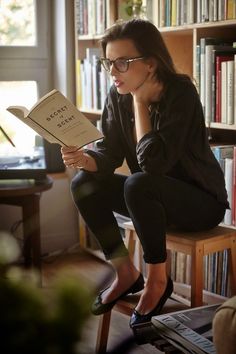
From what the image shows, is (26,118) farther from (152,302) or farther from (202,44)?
(202,44)

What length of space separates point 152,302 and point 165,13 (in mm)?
1191

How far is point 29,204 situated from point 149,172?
945 mm

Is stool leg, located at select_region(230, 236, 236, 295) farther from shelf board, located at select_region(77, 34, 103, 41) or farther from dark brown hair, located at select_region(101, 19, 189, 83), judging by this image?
shelf board, located at select_region(77, 34, 103, 41)

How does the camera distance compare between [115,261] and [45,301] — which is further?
[115,261]

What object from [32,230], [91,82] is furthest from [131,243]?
[91,82]

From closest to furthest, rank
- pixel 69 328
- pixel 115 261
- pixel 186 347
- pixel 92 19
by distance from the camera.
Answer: pixel 69 328, pixel 186 347, pixel 115 261, pixel 92 19

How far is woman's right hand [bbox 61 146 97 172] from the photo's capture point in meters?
Result: 1.76

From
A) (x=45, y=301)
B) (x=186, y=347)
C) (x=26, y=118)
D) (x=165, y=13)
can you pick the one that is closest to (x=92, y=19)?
(x=165, y=13)

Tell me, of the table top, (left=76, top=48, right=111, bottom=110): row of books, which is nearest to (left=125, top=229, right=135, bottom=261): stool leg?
the table top

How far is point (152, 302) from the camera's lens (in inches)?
63.2

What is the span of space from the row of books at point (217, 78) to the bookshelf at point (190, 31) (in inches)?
1.0

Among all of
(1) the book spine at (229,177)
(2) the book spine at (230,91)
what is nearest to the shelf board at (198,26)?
(2) the book spine at (230,91)

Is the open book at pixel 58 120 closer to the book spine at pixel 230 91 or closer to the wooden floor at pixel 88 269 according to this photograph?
the book spine at pixel 230 91

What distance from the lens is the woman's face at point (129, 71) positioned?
1.78m
